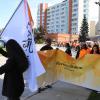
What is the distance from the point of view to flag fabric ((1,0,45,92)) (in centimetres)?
736

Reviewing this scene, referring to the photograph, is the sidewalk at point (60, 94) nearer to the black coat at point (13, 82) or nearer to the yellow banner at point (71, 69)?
the yellow banner at point (71, 69)

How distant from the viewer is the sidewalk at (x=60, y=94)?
1042 centimetres

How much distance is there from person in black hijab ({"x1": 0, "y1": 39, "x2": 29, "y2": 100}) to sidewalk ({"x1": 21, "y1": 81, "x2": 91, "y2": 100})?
3.33 m

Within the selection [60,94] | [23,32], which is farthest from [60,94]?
[23,32]

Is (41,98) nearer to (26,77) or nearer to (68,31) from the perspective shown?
(26,77)

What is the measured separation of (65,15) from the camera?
17950 centimetres

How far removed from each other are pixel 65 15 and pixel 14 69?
570 ft

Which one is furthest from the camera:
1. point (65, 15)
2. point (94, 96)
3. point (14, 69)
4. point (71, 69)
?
point (65, 15)

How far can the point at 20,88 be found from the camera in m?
6.96

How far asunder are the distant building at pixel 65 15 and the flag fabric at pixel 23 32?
524 feet

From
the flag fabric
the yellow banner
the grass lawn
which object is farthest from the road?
the flag fabric

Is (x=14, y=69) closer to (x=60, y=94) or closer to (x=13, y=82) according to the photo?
(x=13, y=82)

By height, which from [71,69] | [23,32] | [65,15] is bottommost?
[71,69]

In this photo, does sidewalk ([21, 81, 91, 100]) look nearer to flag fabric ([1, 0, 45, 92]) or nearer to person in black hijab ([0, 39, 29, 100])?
flag fabric ([1, 0, 45, 92])
